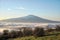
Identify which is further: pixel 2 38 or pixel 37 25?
pixel 37 25

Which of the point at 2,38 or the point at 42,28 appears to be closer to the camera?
the point at 2,38

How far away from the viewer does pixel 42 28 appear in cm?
165

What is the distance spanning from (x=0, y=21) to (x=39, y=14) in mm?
573

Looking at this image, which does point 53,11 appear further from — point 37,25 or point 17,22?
point 17,22

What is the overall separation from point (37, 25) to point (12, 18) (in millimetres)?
381

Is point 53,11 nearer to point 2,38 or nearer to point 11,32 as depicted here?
point 11,32

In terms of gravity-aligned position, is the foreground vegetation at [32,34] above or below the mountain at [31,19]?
below

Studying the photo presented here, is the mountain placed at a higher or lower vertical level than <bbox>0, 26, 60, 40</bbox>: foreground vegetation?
higher

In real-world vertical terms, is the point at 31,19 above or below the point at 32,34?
above

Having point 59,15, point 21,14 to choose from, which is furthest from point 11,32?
point 59,15

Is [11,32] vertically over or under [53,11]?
under

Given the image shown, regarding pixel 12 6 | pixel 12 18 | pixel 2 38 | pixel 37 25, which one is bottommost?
pixel 2 38

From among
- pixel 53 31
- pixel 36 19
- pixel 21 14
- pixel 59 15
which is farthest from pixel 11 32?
pixel 59 15

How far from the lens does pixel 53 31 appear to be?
65.1 inches
